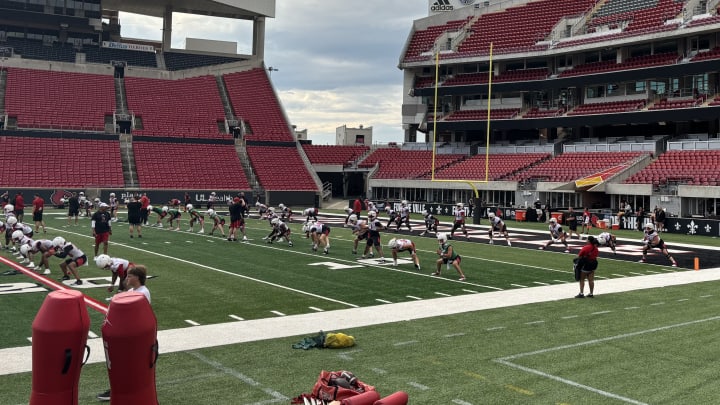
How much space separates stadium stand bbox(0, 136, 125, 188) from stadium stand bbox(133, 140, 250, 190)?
6.16 feet

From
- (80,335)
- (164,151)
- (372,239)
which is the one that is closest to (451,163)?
(164,151)

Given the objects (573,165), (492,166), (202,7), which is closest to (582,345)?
(573,165)

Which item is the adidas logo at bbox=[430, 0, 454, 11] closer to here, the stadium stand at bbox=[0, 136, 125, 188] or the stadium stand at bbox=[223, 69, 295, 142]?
the stadium stand at bbox=[223, 69, 295, 142]

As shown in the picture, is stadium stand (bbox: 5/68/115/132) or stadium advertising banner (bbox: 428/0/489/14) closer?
stadium stand (bbox: 5/68/115/132)

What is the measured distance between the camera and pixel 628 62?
4488 centimetres

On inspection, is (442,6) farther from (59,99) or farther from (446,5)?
(59,99)

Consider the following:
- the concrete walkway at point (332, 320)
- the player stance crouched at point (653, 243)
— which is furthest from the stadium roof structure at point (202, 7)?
the concrete walkway at point (332, 320)

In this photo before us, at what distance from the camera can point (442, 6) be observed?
62562 mm

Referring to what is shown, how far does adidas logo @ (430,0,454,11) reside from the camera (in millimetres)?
62497

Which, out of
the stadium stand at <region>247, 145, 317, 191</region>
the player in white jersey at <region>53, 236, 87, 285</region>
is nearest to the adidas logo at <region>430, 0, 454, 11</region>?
the stadium stand at <region>247, 145, 317, 191</region>

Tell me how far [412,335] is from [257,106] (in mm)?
50060

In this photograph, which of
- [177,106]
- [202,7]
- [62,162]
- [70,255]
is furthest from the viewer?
[202,7]

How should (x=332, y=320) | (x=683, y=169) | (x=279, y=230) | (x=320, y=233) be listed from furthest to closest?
(x=683, y=169), (x=279, y=230), (x=320, y=233), (x=332, y=320)

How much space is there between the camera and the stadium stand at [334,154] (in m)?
57.9
